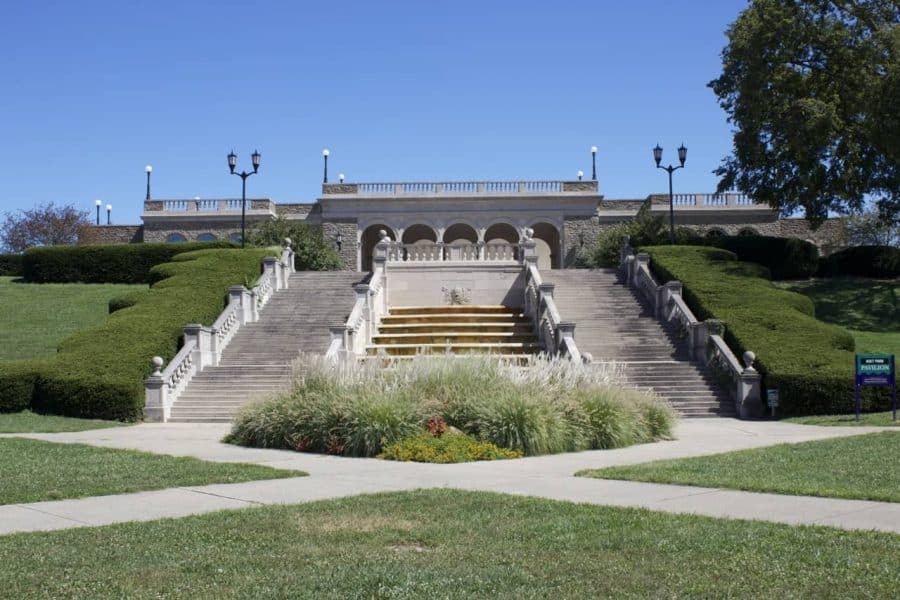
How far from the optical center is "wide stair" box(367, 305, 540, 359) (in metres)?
28.0

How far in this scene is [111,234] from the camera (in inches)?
2343

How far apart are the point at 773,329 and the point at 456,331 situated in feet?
31.7

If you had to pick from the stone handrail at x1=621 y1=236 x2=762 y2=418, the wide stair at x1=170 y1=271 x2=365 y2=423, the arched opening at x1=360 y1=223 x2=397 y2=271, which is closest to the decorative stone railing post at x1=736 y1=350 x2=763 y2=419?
the stone handrail at x1=621 y1=236 x2=762 y2=418

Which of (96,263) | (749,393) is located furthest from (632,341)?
(96,263)

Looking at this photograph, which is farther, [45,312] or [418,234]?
[418,234]

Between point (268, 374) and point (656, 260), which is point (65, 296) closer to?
point (268, 374)

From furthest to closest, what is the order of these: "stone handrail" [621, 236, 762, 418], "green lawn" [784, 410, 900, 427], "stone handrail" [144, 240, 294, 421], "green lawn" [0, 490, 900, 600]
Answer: "stone handrail" [144, 240, 294, 421], "stone handrail" [621, 236, 762, 418], "green lawn" [784, 410, 900, 427], "green lawn" [0, 490, 900, 600]

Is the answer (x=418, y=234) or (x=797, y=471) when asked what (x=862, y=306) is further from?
(x=418, y=234)

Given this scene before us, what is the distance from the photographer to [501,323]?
3081 cm

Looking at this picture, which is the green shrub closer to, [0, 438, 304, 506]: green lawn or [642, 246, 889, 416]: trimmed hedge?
[642, 246, 889, 416]: trimmed hedge

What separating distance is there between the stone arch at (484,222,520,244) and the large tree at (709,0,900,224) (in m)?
21.3

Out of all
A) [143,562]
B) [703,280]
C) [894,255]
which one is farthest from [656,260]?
[143,562]

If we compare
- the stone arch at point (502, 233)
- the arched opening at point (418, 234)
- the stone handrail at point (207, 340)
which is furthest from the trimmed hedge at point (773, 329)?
the arched opening at point (418, 234)

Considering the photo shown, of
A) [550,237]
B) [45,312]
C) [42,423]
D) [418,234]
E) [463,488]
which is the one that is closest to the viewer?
[463,488]
